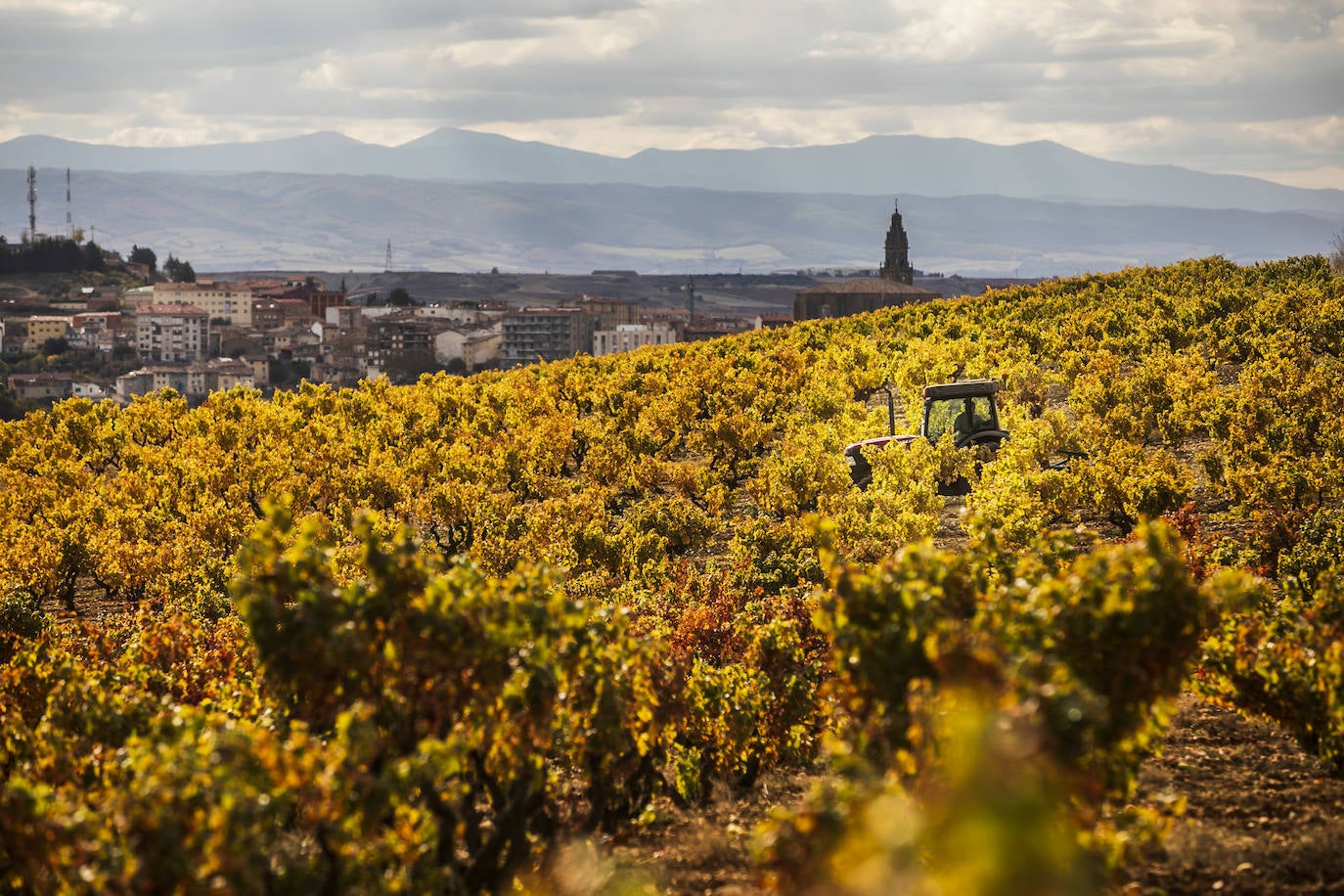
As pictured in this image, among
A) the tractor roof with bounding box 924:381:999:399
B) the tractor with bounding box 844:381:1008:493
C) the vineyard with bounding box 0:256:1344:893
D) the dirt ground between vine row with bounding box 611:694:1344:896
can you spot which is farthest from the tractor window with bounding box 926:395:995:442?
the dirt ground between vine row with bounding box 611:694:1344:896

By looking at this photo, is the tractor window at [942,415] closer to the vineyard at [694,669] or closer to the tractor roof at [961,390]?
the tractor roof at [961,390]

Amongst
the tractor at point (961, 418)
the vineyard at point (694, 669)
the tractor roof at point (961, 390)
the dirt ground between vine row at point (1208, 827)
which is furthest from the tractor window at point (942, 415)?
the dirt ground between vine row at point (1208, 827)

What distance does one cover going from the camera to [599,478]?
3412 centimetres

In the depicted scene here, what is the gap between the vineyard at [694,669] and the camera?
6684 millimetres

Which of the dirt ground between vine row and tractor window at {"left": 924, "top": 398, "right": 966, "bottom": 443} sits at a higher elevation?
tractor window at {"left": 924, "top": 398, "right": 966, "bottom": 443}

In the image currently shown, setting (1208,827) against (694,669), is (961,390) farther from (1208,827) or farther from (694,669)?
(1208,827)

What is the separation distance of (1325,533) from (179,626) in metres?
14.2

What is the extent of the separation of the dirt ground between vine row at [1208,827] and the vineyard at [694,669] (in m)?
0.32

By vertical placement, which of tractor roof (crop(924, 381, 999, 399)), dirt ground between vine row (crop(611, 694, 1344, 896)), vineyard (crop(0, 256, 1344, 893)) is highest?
tractor roof (crop(924, 381, 999, 399))

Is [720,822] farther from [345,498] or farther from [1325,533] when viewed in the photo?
[345,498]

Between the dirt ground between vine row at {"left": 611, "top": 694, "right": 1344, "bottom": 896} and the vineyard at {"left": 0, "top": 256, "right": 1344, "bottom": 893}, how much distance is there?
0.32 m

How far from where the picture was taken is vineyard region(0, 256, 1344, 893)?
6.68 meters

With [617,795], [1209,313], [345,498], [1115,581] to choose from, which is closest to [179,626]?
[617,795]

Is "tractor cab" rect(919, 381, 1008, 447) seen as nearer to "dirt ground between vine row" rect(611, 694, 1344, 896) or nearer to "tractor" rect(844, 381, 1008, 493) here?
"tractor" rect(844, 381, 1008, 493)
